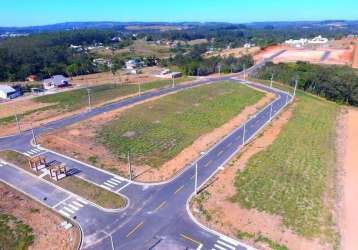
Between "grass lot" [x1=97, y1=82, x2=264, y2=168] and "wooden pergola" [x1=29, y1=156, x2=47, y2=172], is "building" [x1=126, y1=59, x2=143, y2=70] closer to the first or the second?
"grass lot" [x1=97, y1=82, x2=264, y2=168]

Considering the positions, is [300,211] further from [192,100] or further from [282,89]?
[282,89]

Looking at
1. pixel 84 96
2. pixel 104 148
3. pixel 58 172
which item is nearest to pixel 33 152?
pixel 58 172

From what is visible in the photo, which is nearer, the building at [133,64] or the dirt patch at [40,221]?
the dirt patch at [40,221]

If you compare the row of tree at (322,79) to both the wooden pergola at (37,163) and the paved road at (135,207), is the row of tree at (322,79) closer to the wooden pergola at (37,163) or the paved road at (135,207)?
the paved road at (135,207)

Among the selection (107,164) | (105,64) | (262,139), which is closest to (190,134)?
(262,139)

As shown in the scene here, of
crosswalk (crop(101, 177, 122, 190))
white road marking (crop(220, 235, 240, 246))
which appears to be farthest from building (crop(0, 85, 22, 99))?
white road marking (crop(220, 235, 240, 246))

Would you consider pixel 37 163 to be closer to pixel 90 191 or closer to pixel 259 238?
pixel 90 191

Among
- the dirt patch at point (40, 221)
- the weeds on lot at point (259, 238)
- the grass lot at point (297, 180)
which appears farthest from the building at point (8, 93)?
the weeds on lot at point (259, 238)
